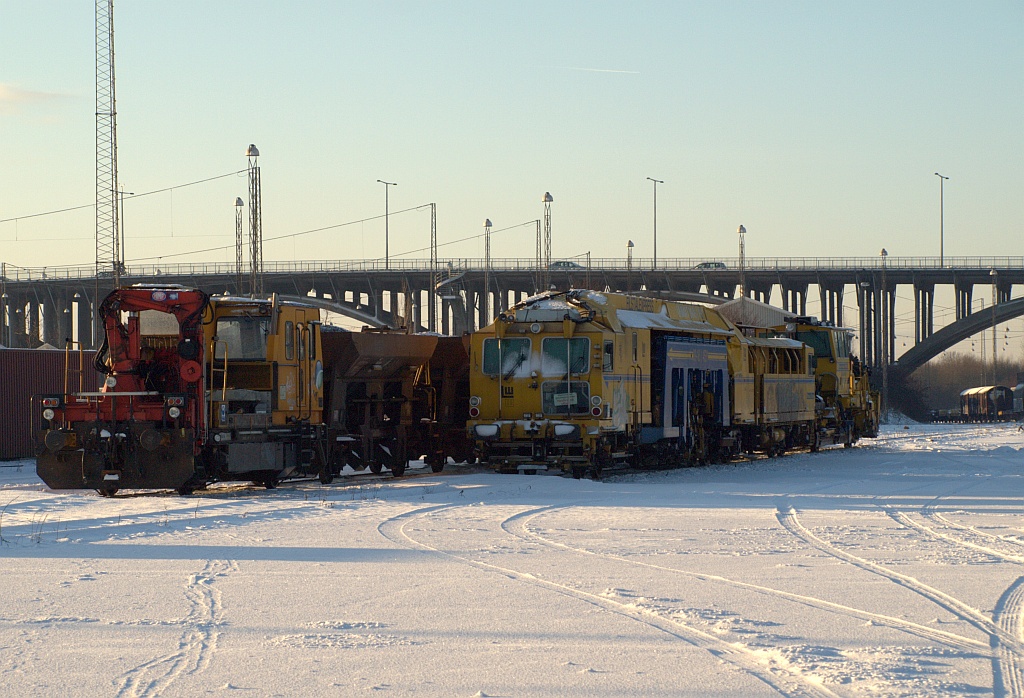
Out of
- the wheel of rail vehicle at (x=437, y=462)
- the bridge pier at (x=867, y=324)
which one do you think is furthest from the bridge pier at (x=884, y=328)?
the wheel of rail vehicle at (x=437, y=462)

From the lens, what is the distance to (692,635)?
8.48 m

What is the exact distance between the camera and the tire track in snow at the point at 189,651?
7.11 meters

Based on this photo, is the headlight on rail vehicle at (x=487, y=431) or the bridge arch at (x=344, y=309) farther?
the bridge arch at (x=344, y=309)

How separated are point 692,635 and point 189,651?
321 centimetres

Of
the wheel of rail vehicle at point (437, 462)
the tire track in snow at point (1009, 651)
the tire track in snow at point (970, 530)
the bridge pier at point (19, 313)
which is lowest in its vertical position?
the tire track in snow at point (1009, 651)

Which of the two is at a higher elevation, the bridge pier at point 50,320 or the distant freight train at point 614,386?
the bridge pier at point 50,320

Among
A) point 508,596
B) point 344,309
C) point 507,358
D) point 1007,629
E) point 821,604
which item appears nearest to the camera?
point 1007,629

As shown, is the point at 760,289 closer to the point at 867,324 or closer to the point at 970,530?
the point at 867,324

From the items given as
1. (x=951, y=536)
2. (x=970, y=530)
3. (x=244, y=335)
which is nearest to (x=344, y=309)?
(x=244, y=335)

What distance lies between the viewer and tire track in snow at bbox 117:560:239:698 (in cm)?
711

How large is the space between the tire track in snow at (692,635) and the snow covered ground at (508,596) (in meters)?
0.03

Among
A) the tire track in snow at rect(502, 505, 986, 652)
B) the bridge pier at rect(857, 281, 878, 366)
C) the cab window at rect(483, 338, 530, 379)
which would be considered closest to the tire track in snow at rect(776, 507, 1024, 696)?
the tire track in snow at rect(502, 505, 986, 652)

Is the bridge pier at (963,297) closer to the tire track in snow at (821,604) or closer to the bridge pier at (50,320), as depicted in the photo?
the bridge pier at (50,320)

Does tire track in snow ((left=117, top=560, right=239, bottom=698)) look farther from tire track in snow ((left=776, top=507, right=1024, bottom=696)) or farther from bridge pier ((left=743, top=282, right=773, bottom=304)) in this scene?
bridge pier ((left=743, top=282, right=773, bottom=304))
